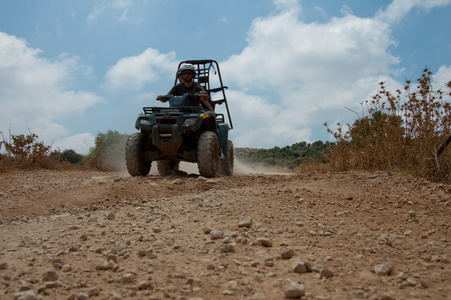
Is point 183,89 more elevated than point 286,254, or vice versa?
point 183,89

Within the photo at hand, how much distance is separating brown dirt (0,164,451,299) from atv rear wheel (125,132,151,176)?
2557 mm

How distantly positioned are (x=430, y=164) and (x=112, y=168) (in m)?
10.7

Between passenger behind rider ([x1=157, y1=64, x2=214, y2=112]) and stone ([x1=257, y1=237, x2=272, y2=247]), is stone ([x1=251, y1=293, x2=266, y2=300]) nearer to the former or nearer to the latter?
stone ([x1=257, y1=237, x2=272, y2=247])

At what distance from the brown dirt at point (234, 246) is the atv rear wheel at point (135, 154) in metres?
2.56

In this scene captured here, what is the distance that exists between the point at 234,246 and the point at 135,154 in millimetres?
5326

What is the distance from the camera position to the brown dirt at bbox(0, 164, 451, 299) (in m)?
2.28

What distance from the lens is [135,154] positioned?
26.0 feet

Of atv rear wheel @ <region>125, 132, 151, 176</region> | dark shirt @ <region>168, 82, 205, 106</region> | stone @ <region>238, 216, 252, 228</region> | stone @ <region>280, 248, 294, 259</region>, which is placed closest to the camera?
stone @ <region>280, 248, 294, 259</region>

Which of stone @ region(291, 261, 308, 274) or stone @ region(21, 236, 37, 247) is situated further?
stone @ region(21, 236, 37, 247)

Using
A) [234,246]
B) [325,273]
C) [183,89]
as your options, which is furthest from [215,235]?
[183,89]

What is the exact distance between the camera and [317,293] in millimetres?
2176

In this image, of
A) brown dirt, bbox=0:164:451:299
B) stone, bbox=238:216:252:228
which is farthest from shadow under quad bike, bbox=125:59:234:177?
stone, bbox=238:216:252:228

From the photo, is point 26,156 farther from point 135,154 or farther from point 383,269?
point 383,269

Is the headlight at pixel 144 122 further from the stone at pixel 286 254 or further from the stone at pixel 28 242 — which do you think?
the stone at pixel 286 254
